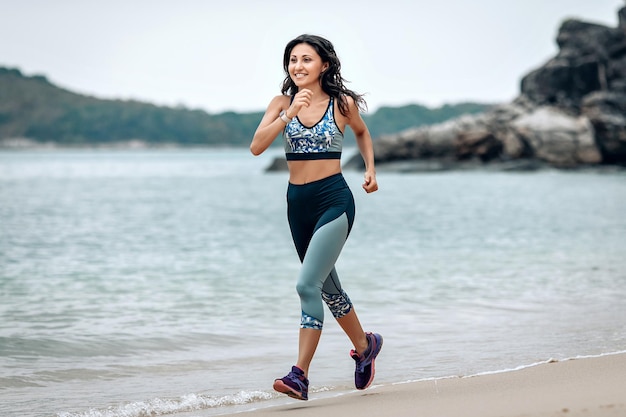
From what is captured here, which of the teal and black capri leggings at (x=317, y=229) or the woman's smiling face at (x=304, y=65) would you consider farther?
the woman's smiling face at (x=304, y=65)

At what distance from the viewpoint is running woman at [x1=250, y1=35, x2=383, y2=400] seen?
523 centimetres

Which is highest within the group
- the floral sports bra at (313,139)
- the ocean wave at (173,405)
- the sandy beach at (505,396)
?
the floral sports bra at (313,139)

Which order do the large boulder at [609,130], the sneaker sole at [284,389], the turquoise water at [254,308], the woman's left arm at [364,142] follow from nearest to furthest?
1. the sneaker sole at [284,389]
2. the woman's left arm at [364,142]
3. the turquoise water at [254,308]
4. the large boulder at [609,130]

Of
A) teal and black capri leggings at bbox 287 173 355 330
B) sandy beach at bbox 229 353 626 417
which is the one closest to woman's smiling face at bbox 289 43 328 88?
teal and black capri leggings at bbox 287 173 355 330

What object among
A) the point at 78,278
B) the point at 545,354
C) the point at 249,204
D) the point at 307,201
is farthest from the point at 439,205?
the point at 307,201

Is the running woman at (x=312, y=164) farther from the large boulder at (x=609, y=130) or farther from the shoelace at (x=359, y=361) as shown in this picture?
the large boulder at (x=609, y=130)

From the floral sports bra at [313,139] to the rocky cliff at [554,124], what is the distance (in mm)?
66661

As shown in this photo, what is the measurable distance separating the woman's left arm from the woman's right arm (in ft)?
1.29

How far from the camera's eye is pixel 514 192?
48.4m

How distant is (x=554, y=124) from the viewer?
69.9 metres

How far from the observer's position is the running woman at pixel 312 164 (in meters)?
5.23

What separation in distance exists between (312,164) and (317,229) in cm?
38

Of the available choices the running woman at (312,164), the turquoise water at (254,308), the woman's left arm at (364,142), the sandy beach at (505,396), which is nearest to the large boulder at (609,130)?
the turquoise water at (254,308)

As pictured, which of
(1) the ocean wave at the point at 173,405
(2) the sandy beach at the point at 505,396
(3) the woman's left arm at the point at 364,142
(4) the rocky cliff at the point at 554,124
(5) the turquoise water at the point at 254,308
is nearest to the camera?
(2) the sandy beach at the point at 505,396
